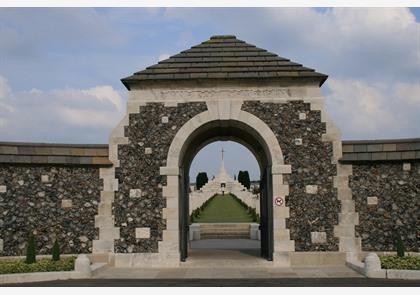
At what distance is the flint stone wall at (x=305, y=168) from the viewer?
1372 cm

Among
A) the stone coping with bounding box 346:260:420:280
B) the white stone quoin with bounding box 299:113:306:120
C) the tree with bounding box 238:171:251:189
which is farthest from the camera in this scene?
the tree with bounding box 238:171:251:189

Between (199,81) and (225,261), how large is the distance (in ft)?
16.2

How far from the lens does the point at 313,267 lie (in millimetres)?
13367

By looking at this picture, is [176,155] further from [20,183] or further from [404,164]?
[404,164]

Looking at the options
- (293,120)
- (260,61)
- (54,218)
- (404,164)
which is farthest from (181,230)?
(404,164)

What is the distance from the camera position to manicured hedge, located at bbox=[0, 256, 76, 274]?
38.0ft

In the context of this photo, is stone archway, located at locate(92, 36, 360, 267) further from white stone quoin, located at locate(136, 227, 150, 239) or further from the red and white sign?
the red and white sign

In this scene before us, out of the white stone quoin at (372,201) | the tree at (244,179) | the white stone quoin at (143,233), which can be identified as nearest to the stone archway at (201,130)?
the white stone quoin at (143,233)

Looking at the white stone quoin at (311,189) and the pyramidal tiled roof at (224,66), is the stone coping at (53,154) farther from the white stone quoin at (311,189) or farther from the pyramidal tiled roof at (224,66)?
the white stone quoin at (311,189)

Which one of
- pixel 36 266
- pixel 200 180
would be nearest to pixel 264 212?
pixel 36 266

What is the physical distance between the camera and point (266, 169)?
1483 cm

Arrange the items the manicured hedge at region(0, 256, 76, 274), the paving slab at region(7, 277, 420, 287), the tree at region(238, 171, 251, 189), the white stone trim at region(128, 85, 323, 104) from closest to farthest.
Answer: the paving slab at region(7, 277, 420, 287) < the manicured hedge at region(0, 256, 76, 274) < the white stone trim at region(128, 85, 323, 104) < the tree at region(238, 171, 251, 189)

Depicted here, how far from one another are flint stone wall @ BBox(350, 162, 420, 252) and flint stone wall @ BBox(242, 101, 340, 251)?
69 cm

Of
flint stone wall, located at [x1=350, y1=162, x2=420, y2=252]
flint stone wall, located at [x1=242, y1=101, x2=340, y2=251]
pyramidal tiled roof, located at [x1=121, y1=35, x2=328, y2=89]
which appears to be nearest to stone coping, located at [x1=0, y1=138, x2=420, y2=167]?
flint stone wall, located at [x1=350, y1=162, x2=420, y2=252]
